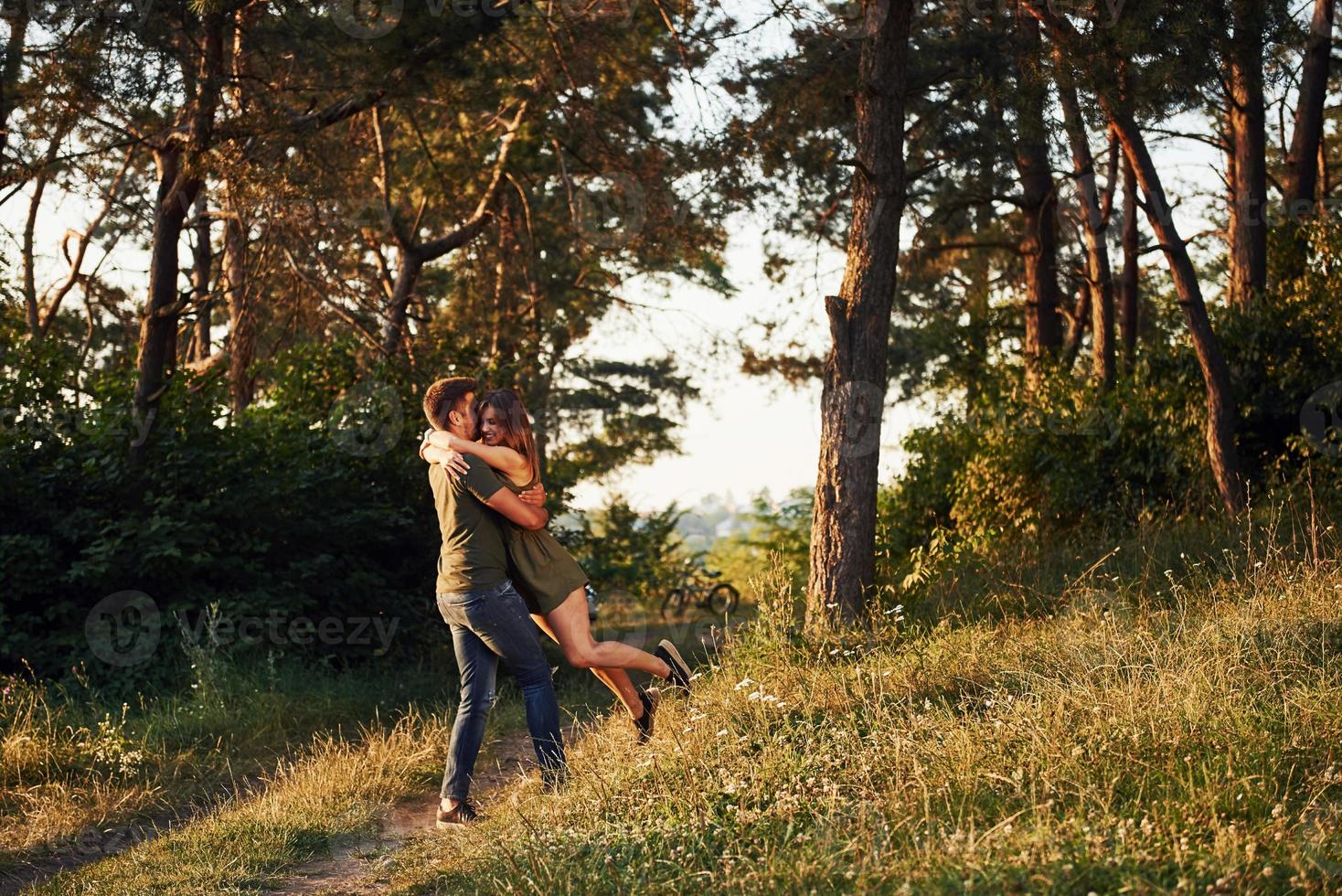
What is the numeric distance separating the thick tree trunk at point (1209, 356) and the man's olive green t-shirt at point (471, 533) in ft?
23.1

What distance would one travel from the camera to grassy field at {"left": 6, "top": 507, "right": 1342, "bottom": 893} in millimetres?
4184

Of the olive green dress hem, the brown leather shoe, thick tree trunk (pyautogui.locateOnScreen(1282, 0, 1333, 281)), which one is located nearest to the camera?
the brown leather shoe

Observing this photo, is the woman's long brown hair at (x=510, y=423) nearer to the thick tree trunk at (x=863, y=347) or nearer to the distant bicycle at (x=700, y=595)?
the thick tree trunk at (x=863, y=347)

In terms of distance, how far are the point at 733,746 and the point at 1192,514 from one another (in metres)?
7.03

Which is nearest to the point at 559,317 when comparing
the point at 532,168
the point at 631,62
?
the point at 532,168

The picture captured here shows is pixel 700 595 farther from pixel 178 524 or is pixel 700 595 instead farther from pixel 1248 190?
pixel 178 524

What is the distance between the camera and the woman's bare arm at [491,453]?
619 centimetres

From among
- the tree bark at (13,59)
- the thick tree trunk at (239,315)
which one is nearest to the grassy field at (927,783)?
the tree bark at (13,59)

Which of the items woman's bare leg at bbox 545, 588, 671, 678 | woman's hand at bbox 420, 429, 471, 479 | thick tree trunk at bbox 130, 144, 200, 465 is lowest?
woman's bare leg at bbox 545, 588, 671, 678

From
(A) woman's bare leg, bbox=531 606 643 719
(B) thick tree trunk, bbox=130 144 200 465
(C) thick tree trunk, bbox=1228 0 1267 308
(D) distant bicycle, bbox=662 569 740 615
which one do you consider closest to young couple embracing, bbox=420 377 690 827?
(A) woman's bare leg, bbox=531 606 643 719

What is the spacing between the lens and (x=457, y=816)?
6.05 m

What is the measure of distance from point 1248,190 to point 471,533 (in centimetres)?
1147

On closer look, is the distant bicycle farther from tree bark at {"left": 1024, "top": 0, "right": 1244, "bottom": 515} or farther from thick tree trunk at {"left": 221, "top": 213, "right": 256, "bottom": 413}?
tree bark at {"left": 1024, "top": 0, "right": 1244, "bottom": 515}

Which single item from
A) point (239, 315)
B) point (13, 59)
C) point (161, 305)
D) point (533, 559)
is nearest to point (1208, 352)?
point (533, 559)
